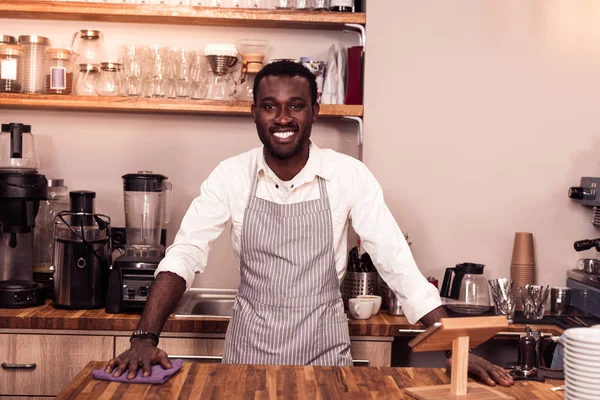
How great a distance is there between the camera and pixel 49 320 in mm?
3004

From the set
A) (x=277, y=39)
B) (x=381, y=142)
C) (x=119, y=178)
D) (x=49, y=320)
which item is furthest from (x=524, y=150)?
(x=49, y=320)

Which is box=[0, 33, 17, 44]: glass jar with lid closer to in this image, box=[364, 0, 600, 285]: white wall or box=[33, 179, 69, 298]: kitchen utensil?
box=[33, 179, 69, 298]: kitchen utensil

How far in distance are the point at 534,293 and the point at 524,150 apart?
663mm

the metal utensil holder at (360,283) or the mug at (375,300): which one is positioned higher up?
the metal utensil holder at (360,283)

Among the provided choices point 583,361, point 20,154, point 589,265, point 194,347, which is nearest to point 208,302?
point 194,347

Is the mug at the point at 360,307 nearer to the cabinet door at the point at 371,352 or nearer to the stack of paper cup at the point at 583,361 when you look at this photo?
the cabinet door at the point at 371,352

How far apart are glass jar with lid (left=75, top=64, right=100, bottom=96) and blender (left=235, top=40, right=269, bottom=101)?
0.62 metres

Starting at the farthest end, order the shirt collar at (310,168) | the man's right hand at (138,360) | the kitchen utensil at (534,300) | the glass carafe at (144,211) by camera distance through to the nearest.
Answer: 1. the glass carafe at (144,211)
2. the kitchen utensil at (534,300)
3. the shirt collar at (310,168)
4. the man's right hand at (138,360)

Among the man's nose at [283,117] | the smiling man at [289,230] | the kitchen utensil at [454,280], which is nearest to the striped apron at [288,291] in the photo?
the smiling man at [289,230]

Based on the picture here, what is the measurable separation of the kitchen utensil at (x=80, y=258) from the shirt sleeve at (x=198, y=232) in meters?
0.77

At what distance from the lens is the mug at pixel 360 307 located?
3.09 meters

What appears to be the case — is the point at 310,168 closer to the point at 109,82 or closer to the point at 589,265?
the point at 109,82

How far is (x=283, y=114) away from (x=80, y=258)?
114cm

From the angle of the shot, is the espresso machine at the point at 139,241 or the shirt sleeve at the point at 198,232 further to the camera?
the espresso machine at the point at 139,241
